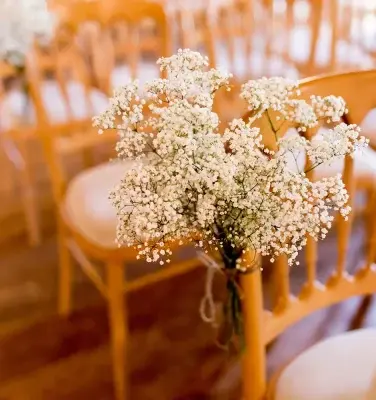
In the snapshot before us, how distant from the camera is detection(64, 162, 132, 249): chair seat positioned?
167 centimetres

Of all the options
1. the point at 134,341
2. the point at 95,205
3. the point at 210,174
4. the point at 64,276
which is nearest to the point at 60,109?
the point at 64,276

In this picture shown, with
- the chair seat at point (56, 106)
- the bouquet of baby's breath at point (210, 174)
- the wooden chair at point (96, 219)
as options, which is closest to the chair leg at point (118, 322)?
the wooden chair at point (96, 219)

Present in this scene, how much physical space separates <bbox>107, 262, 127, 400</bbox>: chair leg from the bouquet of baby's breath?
0.80m

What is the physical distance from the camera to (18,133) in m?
2.25

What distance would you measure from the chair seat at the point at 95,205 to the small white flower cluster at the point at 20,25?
→ 493mm

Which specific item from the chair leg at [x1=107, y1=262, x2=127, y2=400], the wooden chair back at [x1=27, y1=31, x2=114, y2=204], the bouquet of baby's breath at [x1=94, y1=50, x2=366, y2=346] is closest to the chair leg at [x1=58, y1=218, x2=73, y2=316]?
the wooden chair back at [x1=27, y1=31, x2=114, y2=204]

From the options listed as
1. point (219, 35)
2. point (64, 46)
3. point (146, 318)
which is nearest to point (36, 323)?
point (146, 318)

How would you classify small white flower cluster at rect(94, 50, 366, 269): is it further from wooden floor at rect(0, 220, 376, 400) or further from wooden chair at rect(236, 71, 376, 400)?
wooden floor at rect(0, 220, 376, 400)

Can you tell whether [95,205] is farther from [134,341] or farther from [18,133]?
[18,133]

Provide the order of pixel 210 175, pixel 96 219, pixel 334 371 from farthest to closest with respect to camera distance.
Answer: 1. pixel 96 219
2. pixel 334 371
3. pixel 210 175

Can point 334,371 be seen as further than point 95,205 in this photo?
No

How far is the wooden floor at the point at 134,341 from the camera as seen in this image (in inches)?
72.4

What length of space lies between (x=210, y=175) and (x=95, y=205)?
0.95 meters

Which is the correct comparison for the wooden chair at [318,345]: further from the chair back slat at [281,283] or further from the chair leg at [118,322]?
the chair leg at [118,322]
